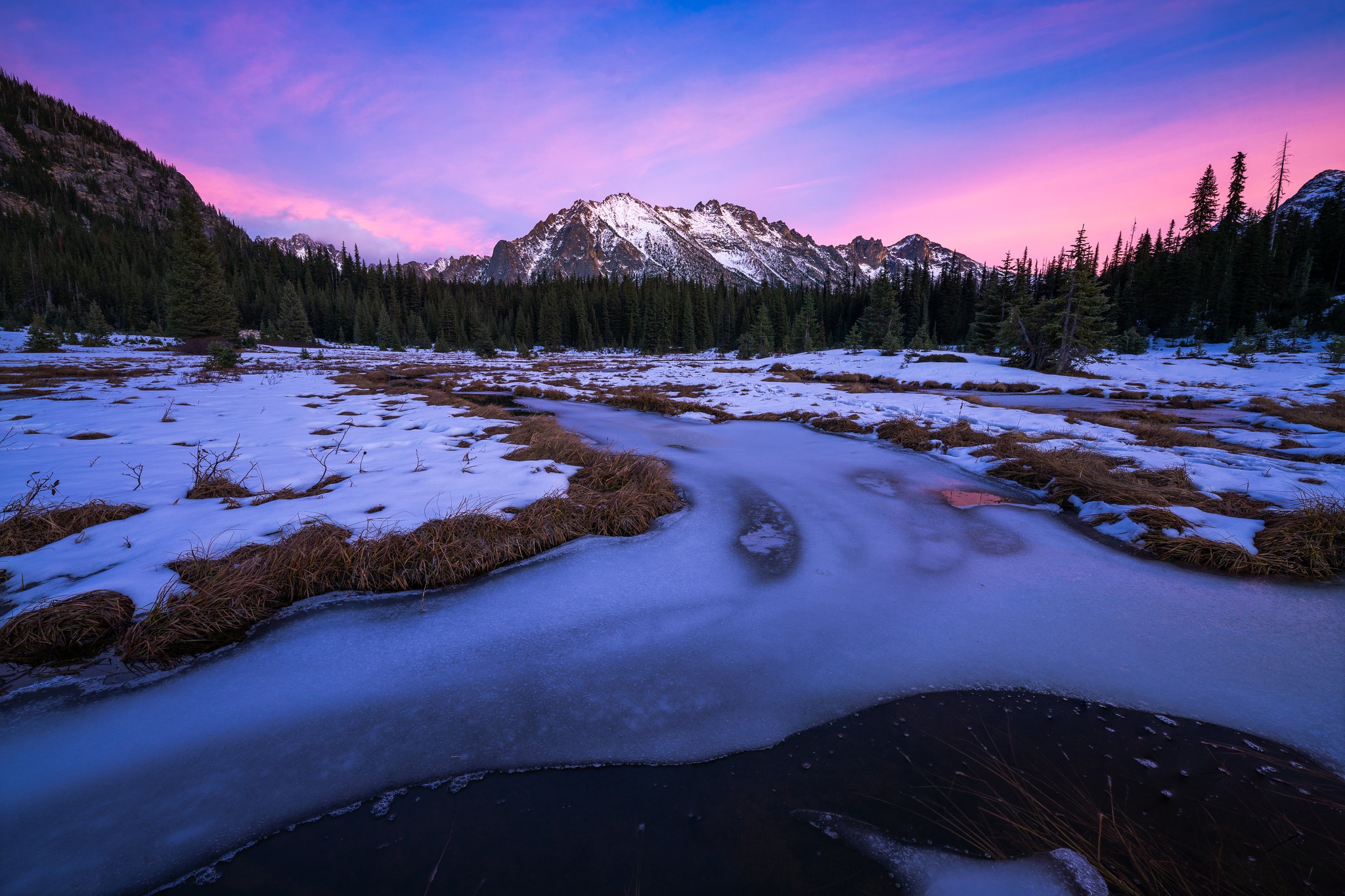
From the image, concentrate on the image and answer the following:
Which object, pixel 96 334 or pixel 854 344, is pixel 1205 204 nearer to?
pixel 854 344

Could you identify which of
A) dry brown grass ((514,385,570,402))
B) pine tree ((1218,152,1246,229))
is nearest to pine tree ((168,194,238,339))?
dry brown grass ((514,385,570,402))

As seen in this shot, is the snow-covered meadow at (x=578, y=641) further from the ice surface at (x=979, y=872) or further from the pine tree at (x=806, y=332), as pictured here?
A: the pine tree at (x=806, y=332)

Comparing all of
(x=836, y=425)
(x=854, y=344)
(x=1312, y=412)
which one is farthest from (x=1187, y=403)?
(x=854, y=344)

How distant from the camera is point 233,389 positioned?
53.7ft

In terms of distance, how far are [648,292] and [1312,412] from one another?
3154 inches

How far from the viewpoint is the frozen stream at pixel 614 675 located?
235 cm

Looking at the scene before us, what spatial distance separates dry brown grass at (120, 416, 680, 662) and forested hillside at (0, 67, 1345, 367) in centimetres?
3108

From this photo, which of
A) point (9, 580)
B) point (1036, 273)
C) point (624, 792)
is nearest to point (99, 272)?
point (9, 580)

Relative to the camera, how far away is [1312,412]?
13023mm

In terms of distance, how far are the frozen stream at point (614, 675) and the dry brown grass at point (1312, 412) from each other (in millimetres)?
11527

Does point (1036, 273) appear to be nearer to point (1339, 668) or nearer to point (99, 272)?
point (1339, 668)

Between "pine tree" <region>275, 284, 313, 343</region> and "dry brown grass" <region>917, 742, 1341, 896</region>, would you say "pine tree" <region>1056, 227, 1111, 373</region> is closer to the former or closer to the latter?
"dry brown grass" <region>917, 742, 1341, 896</region>

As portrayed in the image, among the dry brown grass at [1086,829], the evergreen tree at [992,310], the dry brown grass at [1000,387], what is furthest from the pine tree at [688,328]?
the dry brown grass at [1086,829]

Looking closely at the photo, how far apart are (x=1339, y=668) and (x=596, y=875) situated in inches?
197
